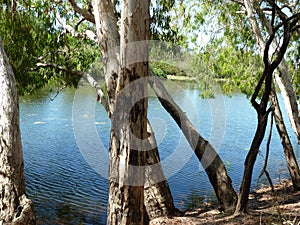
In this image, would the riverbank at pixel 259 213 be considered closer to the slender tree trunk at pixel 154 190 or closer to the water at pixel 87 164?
the slender tree trunk at pixel 154 190

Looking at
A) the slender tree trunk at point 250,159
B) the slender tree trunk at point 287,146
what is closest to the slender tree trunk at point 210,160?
the slender tree trunk at point 250,159

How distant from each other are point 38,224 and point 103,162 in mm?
3595

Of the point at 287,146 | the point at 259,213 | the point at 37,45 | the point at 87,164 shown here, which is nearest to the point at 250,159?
the point at 259,213

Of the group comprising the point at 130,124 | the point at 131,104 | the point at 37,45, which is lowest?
the point at 130,124

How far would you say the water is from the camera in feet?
21.7

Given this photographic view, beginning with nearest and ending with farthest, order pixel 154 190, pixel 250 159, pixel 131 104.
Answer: pixel 131 104, pixel 250 159, pixel 154 190

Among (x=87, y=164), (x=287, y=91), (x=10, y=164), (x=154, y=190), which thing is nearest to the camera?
(x=10, y=164)

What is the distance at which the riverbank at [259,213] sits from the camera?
11.9 feet

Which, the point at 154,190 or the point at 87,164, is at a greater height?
the point at 154,190

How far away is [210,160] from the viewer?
514cm

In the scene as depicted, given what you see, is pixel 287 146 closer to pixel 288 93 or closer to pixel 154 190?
pixel 288 93

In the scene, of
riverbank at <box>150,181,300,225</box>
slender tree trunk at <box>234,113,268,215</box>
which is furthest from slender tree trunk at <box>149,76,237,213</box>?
slender tree trunk at <box>234,113,268,215</box>

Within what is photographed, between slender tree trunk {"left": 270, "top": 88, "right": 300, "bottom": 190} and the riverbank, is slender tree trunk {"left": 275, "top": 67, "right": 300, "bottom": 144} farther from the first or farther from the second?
the riverbank

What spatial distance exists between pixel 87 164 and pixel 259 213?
6.05 meters
